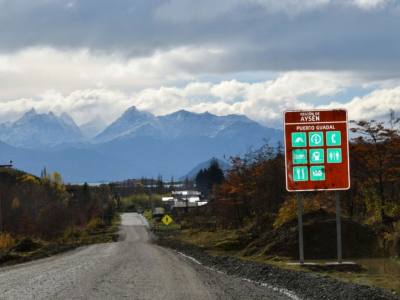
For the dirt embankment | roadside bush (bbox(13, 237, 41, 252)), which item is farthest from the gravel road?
roadside bush (bbox(13, 237, 41, 252))

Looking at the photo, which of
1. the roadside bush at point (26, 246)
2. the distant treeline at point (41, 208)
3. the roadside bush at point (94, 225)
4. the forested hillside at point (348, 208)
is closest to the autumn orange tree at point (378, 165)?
the forested hillside at point (348, 208)

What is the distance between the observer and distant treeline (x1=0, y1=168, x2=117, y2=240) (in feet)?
349

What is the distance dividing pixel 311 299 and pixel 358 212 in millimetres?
35226

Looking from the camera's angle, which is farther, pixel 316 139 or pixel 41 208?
pixel 41 208

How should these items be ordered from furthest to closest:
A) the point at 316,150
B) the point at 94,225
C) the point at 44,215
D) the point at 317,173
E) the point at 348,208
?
1. the point at 94,225
2. the point at 44,215
3. the point at 348,208
4. the point at 317,173
5. the point at 316,150

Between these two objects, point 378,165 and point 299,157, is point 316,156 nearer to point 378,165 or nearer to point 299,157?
point 299,157

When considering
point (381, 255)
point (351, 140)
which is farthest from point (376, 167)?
point (381, 255)

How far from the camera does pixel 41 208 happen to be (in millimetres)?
125250

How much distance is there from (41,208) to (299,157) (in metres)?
106

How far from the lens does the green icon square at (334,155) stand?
25.0 meters

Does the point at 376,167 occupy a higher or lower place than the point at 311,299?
higher

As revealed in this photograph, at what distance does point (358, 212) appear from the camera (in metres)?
50.2

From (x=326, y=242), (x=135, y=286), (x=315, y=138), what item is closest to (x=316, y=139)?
(x=315, y=138)

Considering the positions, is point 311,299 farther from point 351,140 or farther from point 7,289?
point 351,140
